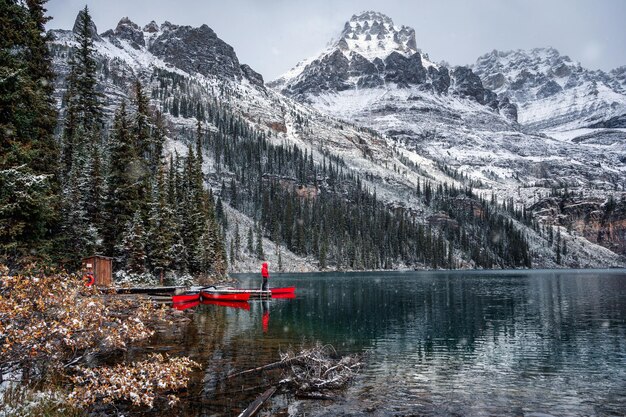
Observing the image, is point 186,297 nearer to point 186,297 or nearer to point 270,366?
point 186,297

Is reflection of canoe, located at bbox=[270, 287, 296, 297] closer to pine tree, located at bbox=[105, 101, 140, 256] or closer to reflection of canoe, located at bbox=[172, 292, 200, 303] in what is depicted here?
reflection of canoe, located at bbox=[172, 292, 200, 303]

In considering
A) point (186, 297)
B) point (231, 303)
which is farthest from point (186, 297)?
point (231, 303)

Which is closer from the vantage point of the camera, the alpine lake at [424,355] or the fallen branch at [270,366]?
the alpine lake at [424,355]

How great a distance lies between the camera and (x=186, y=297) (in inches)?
1706

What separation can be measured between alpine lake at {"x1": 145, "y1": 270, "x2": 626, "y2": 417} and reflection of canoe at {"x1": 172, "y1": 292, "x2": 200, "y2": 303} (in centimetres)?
158

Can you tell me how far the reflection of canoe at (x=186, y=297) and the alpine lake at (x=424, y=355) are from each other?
1582mm

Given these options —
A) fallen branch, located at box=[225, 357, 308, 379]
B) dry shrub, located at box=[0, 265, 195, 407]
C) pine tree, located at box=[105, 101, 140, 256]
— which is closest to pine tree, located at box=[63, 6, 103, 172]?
pine tree, located at box=[105, 101, 140, 256]

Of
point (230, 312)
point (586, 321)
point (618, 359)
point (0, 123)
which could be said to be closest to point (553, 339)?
point (618, 359)

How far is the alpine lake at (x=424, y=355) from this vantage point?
15.9 m

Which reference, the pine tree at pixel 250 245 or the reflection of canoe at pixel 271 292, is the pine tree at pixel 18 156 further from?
the pine tree at pixel 250 245

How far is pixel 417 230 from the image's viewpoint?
193500 millimetres

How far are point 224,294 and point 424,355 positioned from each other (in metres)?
29.7

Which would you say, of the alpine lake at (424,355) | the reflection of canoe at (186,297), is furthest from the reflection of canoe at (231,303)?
the reflection of canoe at (186,297)

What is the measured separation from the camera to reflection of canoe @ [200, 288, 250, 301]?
49250 millimetres
